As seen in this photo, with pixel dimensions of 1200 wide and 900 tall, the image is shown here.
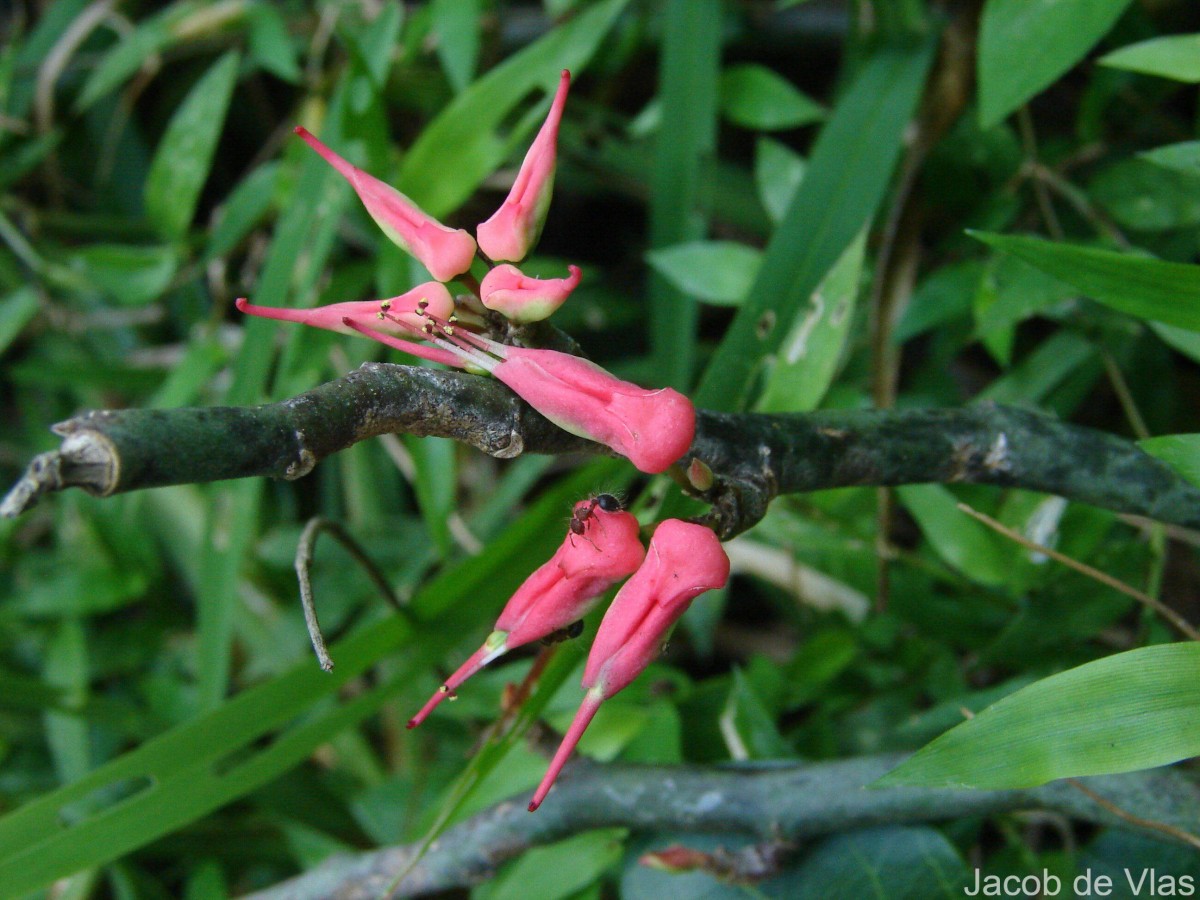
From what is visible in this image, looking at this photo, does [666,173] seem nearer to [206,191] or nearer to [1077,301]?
[1077,301]

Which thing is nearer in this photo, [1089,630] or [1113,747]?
[1113,747]

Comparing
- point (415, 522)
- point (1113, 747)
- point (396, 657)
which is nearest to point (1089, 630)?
point (1113, 747)

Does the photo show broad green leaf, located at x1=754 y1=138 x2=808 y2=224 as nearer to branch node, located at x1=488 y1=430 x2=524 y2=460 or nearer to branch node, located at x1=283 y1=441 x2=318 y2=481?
branch node, located at x1=488 y1=430 x2=524 y2=460

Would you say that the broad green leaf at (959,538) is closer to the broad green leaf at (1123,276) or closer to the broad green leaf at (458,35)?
the broad green leaf at (1123,276)

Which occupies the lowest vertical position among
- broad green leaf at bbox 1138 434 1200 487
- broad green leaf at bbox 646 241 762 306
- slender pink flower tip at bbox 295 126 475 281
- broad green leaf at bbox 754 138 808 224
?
broad green leaf at bbox 1138 434 1200 487

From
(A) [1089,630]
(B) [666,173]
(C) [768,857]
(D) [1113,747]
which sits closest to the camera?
(D) [1113,747]

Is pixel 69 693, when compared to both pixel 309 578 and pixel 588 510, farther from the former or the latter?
pixel 588 510

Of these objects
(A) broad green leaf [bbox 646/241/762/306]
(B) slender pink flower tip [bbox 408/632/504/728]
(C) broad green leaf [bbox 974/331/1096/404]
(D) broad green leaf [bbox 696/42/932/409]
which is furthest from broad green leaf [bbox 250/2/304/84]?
(B) slender pink flower tip [bbox 408/632/504/728]
